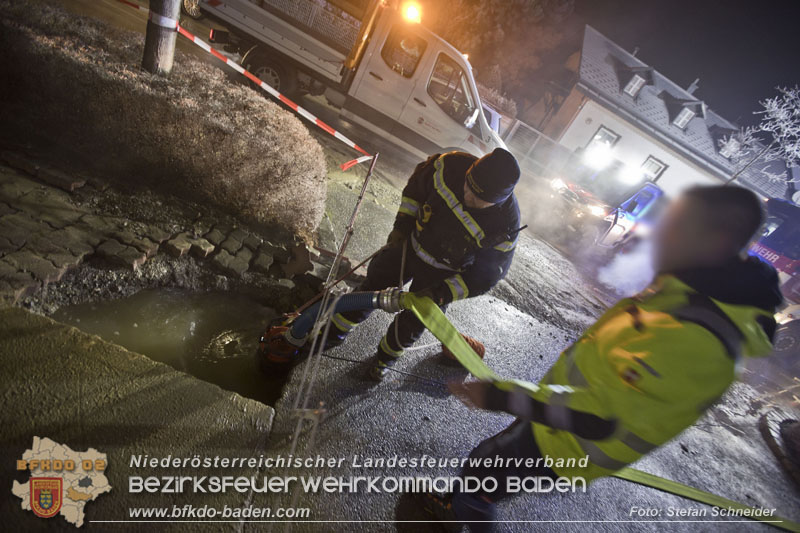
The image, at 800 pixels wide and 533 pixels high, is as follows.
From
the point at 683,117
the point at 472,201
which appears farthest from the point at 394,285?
the point at 683,117

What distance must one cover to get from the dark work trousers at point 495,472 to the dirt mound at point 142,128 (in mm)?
2954

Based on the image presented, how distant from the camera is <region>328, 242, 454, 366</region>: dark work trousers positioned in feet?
8.45

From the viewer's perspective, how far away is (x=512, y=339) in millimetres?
4348

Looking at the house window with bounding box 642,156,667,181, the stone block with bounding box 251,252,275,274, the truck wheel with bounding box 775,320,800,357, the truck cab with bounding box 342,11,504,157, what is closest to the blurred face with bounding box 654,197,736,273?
the stone block with bounding box 251,252,275,274

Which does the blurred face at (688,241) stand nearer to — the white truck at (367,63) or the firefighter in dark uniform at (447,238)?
the firefighter in dark uniform at (447,238)

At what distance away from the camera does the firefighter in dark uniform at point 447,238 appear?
221 cm

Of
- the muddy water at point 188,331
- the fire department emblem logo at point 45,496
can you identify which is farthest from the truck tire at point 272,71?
the fire department emblem logo at point 45,496

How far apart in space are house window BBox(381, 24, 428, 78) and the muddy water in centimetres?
631

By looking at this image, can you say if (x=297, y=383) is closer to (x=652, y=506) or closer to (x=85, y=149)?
(x=85, y=149)

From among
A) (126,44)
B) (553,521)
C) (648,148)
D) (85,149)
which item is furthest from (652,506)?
(648,148)

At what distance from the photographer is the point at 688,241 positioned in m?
1.30

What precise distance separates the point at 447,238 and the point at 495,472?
1.51 meters

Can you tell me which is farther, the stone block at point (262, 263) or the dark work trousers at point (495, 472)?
the stone block at point (262, 263)

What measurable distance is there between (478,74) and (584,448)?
93.5 feet
